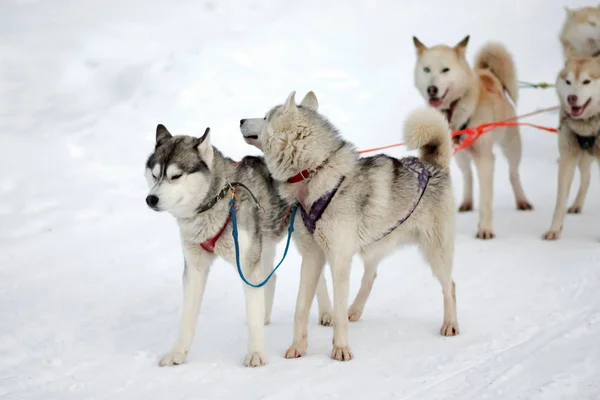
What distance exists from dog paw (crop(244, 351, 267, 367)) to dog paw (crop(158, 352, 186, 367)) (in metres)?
0.36

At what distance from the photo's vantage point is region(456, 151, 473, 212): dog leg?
709 cm

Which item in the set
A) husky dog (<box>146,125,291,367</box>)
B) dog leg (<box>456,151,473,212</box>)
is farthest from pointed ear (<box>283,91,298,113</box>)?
dog leg (<box>456,151,473,212</box>)

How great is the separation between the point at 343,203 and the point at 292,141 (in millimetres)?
443

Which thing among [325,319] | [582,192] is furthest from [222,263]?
[582,192]

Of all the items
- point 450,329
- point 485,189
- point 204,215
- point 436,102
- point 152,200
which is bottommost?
point 450,329

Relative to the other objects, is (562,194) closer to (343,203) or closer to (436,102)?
(436,102)

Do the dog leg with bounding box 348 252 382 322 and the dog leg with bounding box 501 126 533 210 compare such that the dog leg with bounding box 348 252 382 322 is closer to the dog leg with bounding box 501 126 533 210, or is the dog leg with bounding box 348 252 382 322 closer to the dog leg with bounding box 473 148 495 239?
the dog leg with bounding box 473 148 495 239

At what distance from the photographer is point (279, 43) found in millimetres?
11125

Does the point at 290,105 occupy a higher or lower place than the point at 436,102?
higher

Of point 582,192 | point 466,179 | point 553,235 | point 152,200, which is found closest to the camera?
point 152,200

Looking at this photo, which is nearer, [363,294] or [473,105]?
[363,294]

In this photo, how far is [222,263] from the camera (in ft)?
20.2

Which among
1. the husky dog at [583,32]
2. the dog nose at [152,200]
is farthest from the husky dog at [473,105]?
the dog nose at [152,200]

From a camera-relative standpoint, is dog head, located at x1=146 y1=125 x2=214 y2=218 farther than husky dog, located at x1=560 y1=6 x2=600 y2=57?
No
